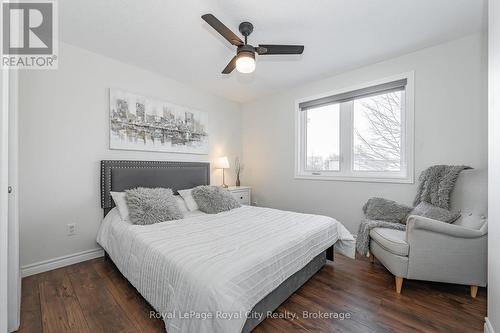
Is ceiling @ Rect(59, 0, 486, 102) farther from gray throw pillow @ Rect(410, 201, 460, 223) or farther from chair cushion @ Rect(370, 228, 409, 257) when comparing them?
chair cushion @ Rect(370, 228, 409, 257)

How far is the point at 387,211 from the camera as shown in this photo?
2371 millimetres

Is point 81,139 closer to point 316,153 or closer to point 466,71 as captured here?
point 316,153

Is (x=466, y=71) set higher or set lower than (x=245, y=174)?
higher

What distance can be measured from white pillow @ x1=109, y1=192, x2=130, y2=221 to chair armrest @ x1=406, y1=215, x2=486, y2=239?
2656mm

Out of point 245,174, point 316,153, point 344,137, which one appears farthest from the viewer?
point 245,174

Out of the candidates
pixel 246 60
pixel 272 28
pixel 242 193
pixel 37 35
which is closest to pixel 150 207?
pixel 246 60

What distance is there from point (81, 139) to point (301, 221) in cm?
262

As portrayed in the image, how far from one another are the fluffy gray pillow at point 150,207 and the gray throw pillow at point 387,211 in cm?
214

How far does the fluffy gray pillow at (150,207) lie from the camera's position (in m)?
2.18

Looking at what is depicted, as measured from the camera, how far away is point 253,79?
3.32m

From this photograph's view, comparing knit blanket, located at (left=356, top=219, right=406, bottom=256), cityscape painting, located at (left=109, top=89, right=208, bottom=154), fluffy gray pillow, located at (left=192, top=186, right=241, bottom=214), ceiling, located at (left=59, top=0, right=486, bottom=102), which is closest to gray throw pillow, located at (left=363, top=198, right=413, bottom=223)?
knit blanket, located at (left=356, top=219, right=406, bottom=256)

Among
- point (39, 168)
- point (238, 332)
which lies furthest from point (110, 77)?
point (238, 332)

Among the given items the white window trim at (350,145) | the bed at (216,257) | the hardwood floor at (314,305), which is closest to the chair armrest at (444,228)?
the hardwood floor at (314,305)

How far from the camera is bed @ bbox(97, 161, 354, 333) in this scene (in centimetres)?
117
